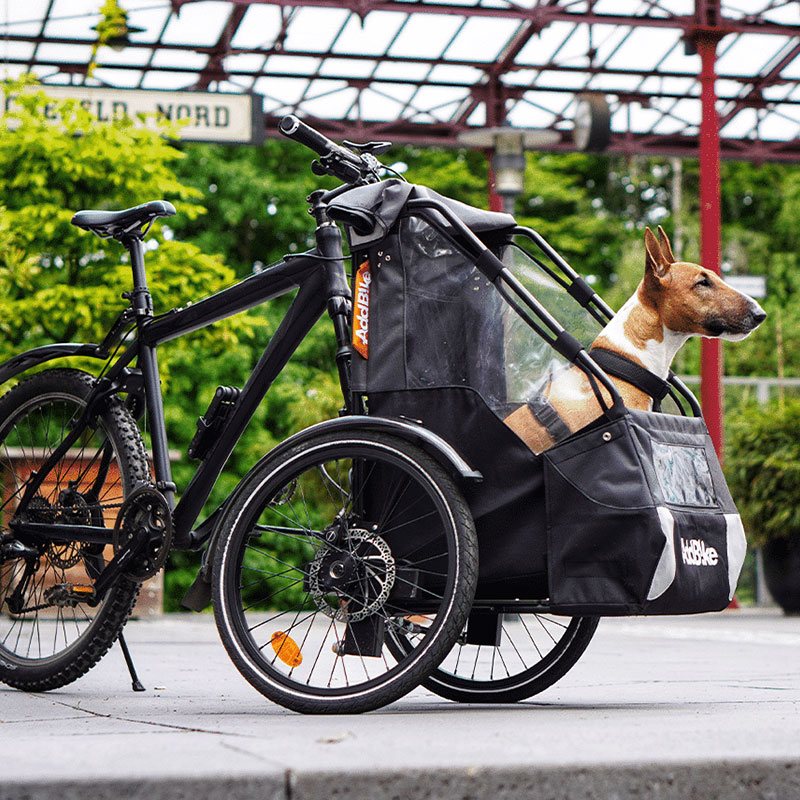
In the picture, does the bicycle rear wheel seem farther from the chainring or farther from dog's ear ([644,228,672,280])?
dog's ear ([644,228,672,280])

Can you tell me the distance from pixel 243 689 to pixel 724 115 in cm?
1487

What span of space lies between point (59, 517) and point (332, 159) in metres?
1.45

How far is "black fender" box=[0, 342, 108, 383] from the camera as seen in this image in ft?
15.6

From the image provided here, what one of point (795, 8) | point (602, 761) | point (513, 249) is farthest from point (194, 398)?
point (602, 761)

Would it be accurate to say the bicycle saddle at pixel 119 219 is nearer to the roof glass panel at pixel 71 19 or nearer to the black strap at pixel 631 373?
the black strap at pixel 631 373

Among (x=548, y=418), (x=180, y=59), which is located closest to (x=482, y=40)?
(x=180, y=59)

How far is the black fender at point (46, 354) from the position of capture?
4.75 metres

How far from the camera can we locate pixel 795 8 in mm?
15812

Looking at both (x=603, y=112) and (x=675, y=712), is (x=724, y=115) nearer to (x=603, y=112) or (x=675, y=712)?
(x=603, y=112)

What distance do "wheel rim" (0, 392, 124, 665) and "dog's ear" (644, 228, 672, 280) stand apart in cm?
174

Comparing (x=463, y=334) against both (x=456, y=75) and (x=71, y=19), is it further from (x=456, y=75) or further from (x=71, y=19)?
(x=456, y=75)

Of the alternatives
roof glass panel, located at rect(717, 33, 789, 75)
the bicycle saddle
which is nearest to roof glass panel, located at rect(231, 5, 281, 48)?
roof glass panel, located at rect(717, 33, 789, 75)

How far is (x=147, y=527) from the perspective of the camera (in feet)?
14.0

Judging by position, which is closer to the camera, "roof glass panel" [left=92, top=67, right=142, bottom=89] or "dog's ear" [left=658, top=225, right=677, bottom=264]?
"dog's ear" [left=658, top=225, right=677, bottom=264]
